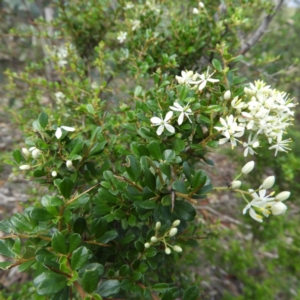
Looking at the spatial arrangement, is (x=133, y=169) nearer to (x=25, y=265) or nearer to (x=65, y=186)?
(x=65, y=186)

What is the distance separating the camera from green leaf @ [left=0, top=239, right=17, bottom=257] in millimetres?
653

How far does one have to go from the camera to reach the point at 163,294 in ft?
2.12

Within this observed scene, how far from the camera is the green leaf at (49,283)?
1.86 feet

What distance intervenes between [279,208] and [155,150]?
0.99 ft

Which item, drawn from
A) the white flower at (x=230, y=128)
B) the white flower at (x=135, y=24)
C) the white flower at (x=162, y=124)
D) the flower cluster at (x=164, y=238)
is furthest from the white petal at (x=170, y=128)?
the white flower at (x=135, y=24)

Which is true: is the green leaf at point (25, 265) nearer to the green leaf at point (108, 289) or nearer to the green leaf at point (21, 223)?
the green leaf at point (21, 223)

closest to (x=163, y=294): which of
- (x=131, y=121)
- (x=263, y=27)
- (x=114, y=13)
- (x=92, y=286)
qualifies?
(x=92, y=286)

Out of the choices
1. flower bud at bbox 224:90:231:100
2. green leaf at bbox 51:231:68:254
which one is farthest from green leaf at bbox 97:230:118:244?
flower bud at bbox 224:90:231:100

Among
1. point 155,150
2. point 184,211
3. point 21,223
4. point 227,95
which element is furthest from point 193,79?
point 21,223

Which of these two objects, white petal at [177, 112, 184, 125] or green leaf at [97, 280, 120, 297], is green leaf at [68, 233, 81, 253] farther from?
white petal at [177, 112, 184, 125]

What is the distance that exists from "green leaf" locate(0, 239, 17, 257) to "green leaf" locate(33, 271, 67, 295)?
0.39 ft

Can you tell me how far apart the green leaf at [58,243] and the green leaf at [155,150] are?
0.91 feet

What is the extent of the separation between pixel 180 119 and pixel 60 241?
0.39 metres

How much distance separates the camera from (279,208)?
0.59 metres
